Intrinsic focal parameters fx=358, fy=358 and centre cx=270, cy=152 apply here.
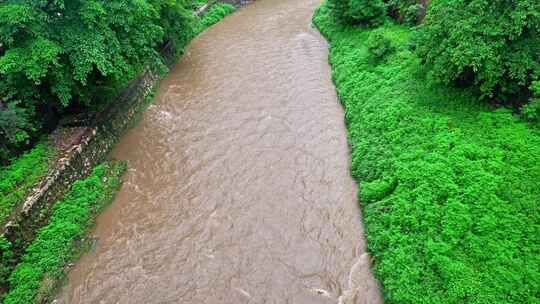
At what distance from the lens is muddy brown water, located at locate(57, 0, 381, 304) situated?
8.80 metres

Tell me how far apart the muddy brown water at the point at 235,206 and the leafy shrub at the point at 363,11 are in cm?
408

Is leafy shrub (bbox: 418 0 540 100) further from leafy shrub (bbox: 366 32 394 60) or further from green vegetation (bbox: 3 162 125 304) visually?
green vegetation (bbox: 3 162 125 304)

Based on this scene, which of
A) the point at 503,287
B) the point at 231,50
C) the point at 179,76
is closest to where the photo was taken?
the point at 503,287

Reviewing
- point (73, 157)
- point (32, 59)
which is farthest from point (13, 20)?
point (73, 157)

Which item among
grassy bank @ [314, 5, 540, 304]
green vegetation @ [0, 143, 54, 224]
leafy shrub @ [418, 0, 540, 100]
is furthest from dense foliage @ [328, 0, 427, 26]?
green vegetation @ [0, 143, 54, 224]

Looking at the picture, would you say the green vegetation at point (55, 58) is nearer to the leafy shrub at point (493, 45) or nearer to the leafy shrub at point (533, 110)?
the leafy shrub at point (493, 45)

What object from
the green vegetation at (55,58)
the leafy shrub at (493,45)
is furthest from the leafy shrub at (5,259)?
the leafy shrub at (493,45)

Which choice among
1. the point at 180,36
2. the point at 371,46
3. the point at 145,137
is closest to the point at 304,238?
the point at 145,137

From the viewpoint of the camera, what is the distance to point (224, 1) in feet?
101

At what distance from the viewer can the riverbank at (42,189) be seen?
29.9 ft

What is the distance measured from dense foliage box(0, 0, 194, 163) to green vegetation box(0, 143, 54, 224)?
0.52 metres

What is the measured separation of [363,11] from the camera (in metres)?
18.9

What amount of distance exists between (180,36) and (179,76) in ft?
7.58

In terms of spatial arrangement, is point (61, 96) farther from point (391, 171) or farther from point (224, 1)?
point (224, 1)
